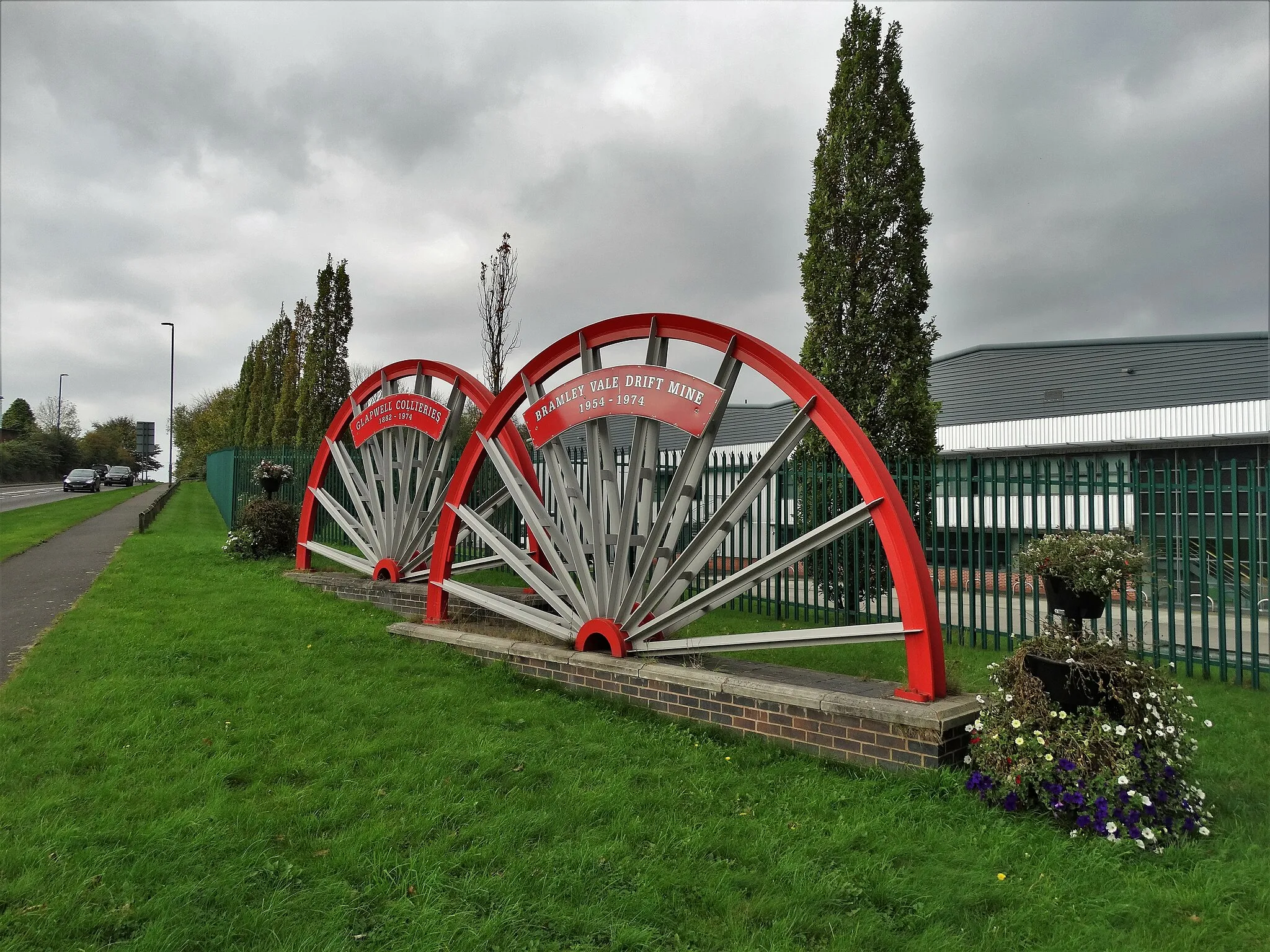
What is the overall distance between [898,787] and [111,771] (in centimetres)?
437

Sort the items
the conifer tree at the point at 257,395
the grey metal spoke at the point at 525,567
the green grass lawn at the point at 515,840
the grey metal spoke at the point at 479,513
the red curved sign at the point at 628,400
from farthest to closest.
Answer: the conifer tree at the point at 257,395
the grey metal spoke at the point at 479,513
the grey metal spoke at the point at 525,567
the red curved sign at the point at 628,400
the green grass lawn at the point at 515,840

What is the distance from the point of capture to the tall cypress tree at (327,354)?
73.4ft

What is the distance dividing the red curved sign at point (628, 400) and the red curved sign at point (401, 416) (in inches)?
96.4

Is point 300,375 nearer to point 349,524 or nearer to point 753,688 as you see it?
point 349,524

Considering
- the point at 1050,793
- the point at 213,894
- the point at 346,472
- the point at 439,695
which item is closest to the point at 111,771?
the point at 213,894

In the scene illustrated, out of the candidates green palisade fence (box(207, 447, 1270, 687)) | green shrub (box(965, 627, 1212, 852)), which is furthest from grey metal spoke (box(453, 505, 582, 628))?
green shrub (box(965, 627, 1212, 852))

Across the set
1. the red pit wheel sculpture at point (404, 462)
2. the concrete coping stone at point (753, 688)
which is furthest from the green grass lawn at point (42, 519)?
the concrete coping stone at point (753, 688)

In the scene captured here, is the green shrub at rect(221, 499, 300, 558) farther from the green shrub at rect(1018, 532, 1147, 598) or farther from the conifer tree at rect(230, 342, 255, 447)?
the conifer tree at rect(230, 342, 255, 447)

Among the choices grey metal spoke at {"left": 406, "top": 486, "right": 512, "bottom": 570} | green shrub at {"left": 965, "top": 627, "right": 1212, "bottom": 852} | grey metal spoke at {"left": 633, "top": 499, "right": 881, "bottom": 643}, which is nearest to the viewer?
green shrub at {"left": 965, "top": 627, "right": 1212, "bottom": 852}

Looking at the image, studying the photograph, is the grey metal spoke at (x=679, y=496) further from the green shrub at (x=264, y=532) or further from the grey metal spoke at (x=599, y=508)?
the green shrub at (x=264, y=532)

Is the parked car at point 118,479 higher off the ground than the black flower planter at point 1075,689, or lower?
higher

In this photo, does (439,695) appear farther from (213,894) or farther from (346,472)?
(346,472)

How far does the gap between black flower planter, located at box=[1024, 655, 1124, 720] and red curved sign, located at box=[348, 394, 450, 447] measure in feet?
22.6

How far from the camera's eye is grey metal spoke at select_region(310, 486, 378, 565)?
1056cm
